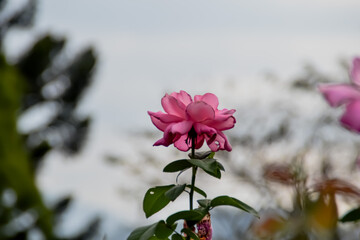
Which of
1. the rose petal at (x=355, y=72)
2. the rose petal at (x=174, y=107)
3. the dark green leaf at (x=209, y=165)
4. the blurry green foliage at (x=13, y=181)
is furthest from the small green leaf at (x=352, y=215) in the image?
the blurry green foliage at (x=13, y=181)

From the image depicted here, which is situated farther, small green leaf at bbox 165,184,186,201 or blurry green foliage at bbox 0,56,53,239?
blurry green foliage at bbox 0,56,53,239

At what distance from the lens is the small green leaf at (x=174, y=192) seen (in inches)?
37.4

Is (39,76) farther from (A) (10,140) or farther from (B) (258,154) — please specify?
(B) (258,154)

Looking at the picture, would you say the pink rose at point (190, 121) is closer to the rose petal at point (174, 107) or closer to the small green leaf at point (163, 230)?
the rose petal at point (174, 107)

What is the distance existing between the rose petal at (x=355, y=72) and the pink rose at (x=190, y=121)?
16.6 inches

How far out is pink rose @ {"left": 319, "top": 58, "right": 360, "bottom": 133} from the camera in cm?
54

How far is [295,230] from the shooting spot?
0.51 meters

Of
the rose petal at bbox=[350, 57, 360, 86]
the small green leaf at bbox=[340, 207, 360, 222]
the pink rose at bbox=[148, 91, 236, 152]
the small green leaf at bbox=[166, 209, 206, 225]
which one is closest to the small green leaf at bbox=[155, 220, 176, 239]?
the small green leaf at bbox=[166, 209, 206, 225]

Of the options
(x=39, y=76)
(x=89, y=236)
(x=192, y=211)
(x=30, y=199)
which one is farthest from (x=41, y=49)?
(x=192, y=211)

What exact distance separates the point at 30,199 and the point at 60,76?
12.0 feet

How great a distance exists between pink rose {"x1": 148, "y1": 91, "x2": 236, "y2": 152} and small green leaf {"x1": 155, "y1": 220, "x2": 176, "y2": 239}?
0.38ft

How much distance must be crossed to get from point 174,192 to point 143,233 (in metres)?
0.07

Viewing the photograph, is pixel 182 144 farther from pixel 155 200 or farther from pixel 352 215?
pixel 352 215

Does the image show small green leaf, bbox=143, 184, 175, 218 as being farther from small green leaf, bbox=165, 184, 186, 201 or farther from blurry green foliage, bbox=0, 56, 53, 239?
blurry green foliage, bbox=0, 56, 53, 239
